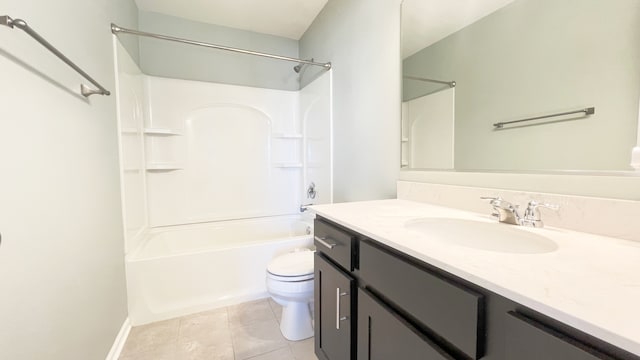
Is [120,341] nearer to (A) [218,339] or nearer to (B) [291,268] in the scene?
(A) [218,339]

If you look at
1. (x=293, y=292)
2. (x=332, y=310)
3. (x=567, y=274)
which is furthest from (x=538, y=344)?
(x=293, y=292)

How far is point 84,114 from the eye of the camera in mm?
1251

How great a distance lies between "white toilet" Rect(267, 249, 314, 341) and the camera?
61.1 inches

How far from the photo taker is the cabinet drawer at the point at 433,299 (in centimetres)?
54

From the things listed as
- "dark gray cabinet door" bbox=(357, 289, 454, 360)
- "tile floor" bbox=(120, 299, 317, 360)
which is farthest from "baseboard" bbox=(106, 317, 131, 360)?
"dark gray cabinet door" bbox=(357, 289, 454, 360)

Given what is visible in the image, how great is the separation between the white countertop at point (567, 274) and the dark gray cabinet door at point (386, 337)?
0.69ft

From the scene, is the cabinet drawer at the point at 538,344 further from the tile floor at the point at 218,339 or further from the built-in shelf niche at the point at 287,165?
the built-in shelf niche at the point at 287,165

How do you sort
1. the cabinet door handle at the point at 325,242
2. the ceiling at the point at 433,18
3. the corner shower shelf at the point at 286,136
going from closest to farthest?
the cabinet door handle at the point at 325,242
the ceiling at the point at 433,18
the corner shower shelf at the point at 286,136

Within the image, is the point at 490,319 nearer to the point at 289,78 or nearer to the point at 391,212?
the point at 391,212

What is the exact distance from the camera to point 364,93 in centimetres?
180

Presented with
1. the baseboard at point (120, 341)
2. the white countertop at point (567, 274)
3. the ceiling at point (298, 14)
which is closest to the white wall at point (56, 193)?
the baseboard at point (120, 341)

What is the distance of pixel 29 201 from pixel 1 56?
44cm

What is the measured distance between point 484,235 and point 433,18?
115cm

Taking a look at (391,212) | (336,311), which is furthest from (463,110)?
(336,311)
